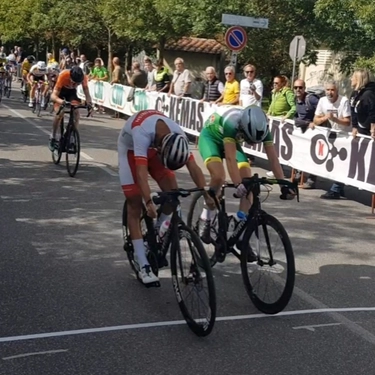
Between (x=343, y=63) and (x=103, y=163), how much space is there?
14034 mm

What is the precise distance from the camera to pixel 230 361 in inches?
193

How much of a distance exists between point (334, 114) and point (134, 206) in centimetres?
643

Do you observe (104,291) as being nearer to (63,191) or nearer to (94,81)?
(63,191)

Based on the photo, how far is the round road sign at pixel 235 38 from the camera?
1814cm

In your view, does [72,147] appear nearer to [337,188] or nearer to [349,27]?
[337,188]

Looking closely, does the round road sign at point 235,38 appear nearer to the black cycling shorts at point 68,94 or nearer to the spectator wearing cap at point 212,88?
the spectator wearing cap at point 212,88

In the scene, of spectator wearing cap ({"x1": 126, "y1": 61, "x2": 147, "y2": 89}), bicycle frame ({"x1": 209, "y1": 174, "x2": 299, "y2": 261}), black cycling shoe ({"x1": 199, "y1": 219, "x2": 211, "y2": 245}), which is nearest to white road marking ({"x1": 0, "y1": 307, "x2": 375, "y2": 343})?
bicycle frame ({"x1": 209, "y1": 174, "x2": 299, "y2": 261})

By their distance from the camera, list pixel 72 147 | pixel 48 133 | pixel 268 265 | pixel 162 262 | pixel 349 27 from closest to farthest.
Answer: pixel 268 265 → pixel 162 262 → pixel 72 147 → pixel 48 133 → pixel 349 27

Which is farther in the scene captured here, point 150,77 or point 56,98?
point 150,77

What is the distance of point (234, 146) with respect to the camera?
6.63m

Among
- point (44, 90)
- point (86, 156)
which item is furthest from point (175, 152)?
point (44, 90)

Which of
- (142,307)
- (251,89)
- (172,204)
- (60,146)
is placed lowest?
(142,307)

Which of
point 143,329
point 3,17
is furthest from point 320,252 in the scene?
point 3,17

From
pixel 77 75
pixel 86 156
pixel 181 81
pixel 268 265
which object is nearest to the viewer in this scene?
pixel 268 265
